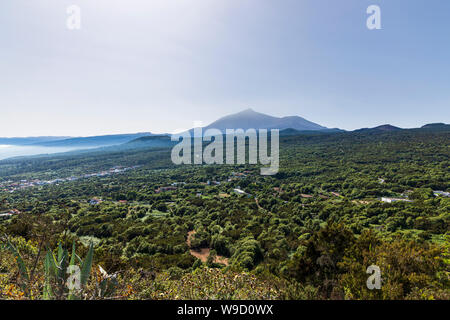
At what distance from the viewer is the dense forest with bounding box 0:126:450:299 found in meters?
4.55

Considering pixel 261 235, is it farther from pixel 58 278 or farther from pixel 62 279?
pixel 62 279

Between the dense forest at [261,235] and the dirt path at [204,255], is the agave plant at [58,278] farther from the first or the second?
the dirt path at [204,255]

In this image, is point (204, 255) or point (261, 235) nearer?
point (204, 255)

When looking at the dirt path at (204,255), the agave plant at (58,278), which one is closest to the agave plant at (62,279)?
the agave plant at (58,278)

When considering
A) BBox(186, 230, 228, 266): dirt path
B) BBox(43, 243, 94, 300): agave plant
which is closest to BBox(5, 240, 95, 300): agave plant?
BBox(43, 243, 94, 300): agave plant

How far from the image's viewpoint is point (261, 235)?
2188cm

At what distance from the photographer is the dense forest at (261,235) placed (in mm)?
4551

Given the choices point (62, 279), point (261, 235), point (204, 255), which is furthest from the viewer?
point (261, 235)

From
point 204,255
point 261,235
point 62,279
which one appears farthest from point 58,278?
point 261,235

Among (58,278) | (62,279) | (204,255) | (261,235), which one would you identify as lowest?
(204,255)

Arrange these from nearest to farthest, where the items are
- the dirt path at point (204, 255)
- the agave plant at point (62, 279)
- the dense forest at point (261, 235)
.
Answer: the agave plant at point (62, 279) → the dense forest at point (261, 235) → the dirt path at point (204, 255)

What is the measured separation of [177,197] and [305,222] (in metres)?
29.3
